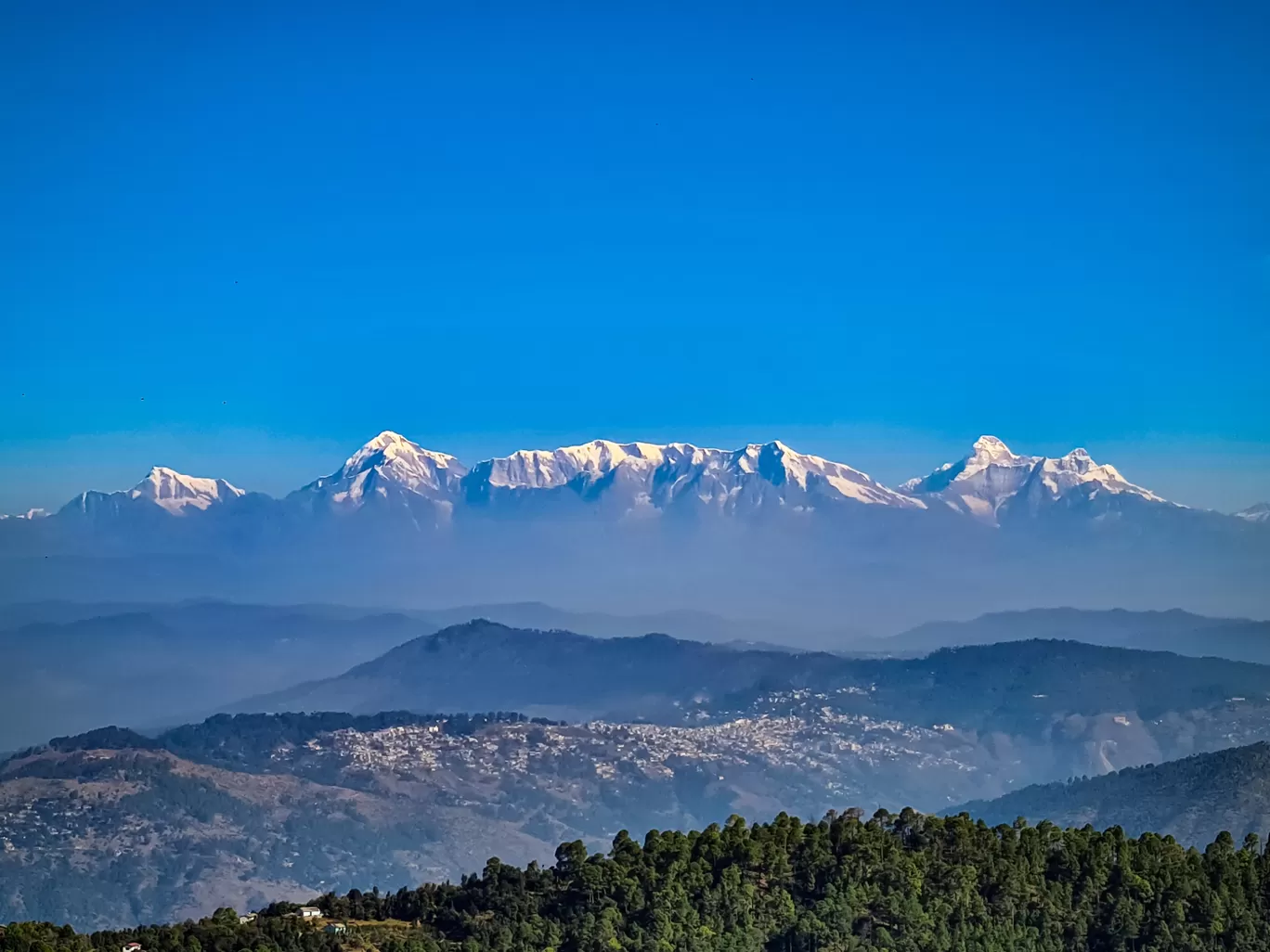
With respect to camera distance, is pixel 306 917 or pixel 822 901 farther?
pixel 306 917

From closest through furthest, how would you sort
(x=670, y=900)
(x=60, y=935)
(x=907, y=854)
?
(x=60, y=935) → (x=670, y=900) → (x=907, y=854)

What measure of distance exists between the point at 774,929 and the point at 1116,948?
80.4ft

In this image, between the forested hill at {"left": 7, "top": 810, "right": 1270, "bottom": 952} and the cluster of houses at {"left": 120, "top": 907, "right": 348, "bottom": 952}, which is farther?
the forested hill at {"left": 7, "top": 810, "right": 1270, "bottom": 952}

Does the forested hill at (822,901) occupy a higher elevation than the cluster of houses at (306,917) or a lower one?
higher

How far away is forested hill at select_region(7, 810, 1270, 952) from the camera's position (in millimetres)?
123375

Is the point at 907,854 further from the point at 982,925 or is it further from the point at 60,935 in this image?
the point at 60,935

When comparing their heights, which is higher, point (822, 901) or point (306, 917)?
point (822, 901)

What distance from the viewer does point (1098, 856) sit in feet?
444

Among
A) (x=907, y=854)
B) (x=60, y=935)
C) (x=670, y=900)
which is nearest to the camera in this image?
(x=60, y=935)

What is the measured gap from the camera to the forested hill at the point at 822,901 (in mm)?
123375

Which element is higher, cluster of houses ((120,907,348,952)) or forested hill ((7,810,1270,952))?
forested hill ((7,810,1270,952))

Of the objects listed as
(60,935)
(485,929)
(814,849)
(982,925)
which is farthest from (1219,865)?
(60,935)

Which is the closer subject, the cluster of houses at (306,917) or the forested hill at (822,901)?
the cluster of houses at (306,917)

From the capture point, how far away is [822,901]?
420 feet
